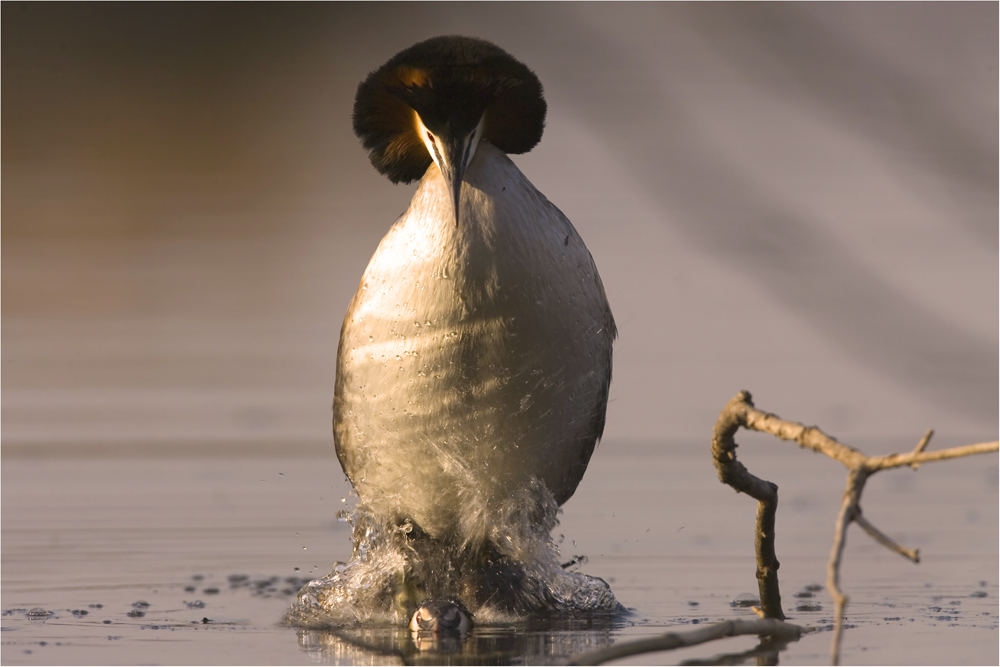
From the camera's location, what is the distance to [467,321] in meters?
5.94

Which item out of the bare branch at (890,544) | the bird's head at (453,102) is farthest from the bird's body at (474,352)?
the bare branch at (890,544)

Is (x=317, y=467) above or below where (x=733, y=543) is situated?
above

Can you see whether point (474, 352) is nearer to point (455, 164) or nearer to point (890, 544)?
point (455, 164)

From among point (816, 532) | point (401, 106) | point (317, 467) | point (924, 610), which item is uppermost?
point (401, 106)

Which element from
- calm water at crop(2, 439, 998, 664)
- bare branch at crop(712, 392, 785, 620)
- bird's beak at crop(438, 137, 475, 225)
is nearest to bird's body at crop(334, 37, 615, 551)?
bird's beak at crop(438, 137, 475, 225)

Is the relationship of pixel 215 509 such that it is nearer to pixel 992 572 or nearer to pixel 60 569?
pixel 60 569

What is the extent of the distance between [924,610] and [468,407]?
148 cm

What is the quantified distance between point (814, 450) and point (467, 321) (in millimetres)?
1690

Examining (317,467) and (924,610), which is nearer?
(924,610)

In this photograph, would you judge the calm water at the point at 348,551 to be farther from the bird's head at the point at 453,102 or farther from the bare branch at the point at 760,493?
the bird's head at the point at 453,102

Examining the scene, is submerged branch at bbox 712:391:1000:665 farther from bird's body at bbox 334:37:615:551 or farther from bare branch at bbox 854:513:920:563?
bird's body at bbox 334:37:615:551

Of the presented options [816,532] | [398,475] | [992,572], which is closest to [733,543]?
[816,532]

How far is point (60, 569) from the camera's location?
691cm

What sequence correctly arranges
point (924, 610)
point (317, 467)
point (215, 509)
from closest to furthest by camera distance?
point (924, 610) → point (215, 509) → point (317, 467)
